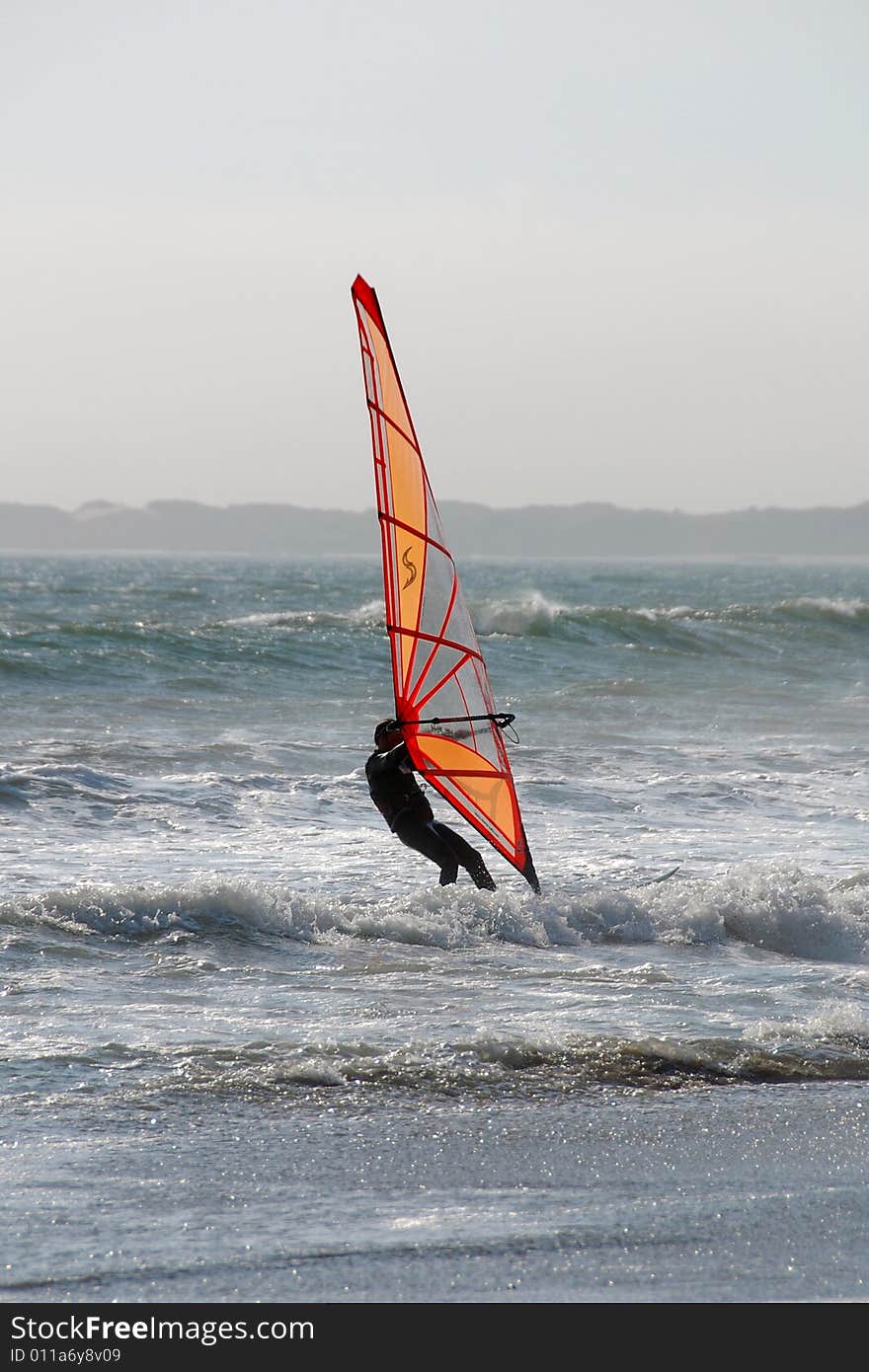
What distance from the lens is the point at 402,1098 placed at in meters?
4.24

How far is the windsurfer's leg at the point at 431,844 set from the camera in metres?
6.34

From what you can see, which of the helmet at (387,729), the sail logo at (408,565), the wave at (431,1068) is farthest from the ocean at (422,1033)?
the sail logo at (408,565)

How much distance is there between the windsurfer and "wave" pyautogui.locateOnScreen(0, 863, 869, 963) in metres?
0.24

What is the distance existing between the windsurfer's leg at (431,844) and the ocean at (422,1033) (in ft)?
0.58

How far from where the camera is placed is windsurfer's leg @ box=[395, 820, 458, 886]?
20.8 feet

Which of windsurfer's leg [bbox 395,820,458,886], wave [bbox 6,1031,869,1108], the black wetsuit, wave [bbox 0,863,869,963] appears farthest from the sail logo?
wave [bbox 6,1031,869,1108]

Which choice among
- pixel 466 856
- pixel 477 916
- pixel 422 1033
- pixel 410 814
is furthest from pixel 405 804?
pixel 422 1033

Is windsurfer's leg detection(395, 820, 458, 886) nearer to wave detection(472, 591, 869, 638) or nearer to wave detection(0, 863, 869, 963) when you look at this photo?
wave detection(0, 863, 869, 963)

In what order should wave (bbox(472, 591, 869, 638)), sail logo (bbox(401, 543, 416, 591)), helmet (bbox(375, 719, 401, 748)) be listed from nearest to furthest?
helmet (bbox(375, 719, 401, 748)) → sail logo (bbox(401, 543, 416, 591)) → wave (bbox(472, 591, 869, 638))

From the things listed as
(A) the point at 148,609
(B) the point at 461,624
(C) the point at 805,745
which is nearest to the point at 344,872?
(B) the point at 461,624

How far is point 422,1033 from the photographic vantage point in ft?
15.8

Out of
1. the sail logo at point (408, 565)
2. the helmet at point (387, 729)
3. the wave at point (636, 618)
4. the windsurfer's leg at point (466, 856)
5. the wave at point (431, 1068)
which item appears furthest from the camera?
the wave at point (636, 618)

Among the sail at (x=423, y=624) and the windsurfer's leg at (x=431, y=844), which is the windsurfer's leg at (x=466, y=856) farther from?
the sail at (x=423, y=624)
